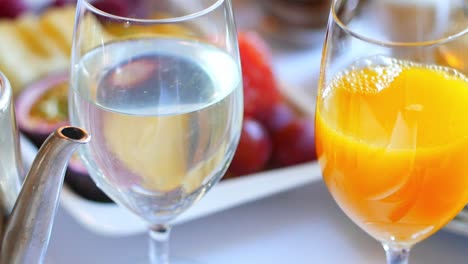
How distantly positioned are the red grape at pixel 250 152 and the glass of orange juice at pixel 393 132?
8.6 inches

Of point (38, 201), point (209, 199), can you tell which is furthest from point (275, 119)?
point (38, 201)

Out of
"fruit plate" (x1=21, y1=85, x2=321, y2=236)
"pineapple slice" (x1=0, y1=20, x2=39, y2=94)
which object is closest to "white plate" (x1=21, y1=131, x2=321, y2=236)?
"fruit plate" (x1=21, y1=85, x2=321, y2=236)

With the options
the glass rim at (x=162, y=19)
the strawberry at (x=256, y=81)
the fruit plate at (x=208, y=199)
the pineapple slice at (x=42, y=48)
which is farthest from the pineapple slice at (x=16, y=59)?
the glass rim at (x=162, y=19)

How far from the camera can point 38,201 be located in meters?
0.50

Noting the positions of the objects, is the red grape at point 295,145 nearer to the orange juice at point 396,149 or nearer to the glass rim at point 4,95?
the orange juice at point 396,149

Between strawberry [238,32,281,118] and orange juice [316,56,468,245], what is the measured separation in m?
0.29

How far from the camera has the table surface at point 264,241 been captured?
739mm

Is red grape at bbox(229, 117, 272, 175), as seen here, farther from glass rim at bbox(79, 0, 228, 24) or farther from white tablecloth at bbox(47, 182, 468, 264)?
glass rim at bbox(79, 0, 228, 24)

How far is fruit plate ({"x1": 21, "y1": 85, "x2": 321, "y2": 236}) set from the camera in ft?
2.36

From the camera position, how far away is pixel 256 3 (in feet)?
3.87

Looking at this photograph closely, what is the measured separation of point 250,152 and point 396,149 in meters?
0.30

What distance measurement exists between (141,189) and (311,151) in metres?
0.31

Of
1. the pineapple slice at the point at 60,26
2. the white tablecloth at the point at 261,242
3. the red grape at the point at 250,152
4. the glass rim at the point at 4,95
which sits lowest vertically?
the white tablecloth at the point at 261,242

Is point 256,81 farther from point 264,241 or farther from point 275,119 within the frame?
point 264,241
